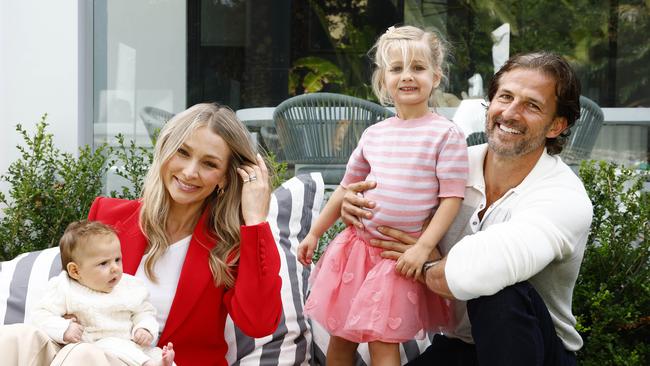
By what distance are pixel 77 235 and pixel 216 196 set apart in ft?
1.51

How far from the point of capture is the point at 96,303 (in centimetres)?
210

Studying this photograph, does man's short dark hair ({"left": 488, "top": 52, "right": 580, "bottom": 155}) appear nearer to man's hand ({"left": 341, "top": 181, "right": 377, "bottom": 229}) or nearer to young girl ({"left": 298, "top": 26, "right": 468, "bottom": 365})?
young girl ({"left": 298, "top": 26, "right": 468, "bottom": 365})

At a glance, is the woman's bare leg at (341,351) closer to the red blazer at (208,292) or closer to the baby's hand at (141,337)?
the red blazer at (208,292)

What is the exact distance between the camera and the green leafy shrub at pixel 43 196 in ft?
12.2

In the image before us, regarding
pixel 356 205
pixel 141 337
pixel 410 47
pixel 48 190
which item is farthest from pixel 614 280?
pixel 48 190

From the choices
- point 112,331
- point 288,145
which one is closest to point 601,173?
point 288,145

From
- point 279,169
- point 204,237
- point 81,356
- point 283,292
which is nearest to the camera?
point 81,356

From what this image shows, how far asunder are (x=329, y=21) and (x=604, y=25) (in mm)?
1349

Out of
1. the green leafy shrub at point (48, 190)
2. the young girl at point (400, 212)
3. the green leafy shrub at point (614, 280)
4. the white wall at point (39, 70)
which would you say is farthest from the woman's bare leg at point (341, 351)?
the white wall at point (39, 70)

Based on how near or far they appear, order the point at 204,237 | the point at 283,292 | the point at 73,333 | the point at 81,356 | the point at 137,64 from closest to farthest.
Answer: the point at 81,356, the point at 73,333, the point at 204,237, the point at 283,292, the point at 137,64

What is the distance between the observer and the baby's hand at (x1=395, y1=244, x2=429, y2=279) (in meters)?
2.26

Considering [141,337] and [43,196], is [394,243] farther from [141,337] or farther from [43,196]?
[43,196]

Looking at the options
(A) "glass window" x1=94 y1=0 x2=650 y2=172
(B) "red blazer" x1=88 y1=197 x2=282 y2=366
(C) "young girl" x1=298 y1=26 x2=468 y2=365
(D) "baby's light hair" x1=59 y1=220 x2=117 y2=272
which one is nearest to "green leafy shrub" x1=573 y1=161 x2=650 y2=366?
(A) "glass window" x1=94 y1=0 x2=650 y2=172

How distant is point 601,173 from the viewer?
3.38 metres
